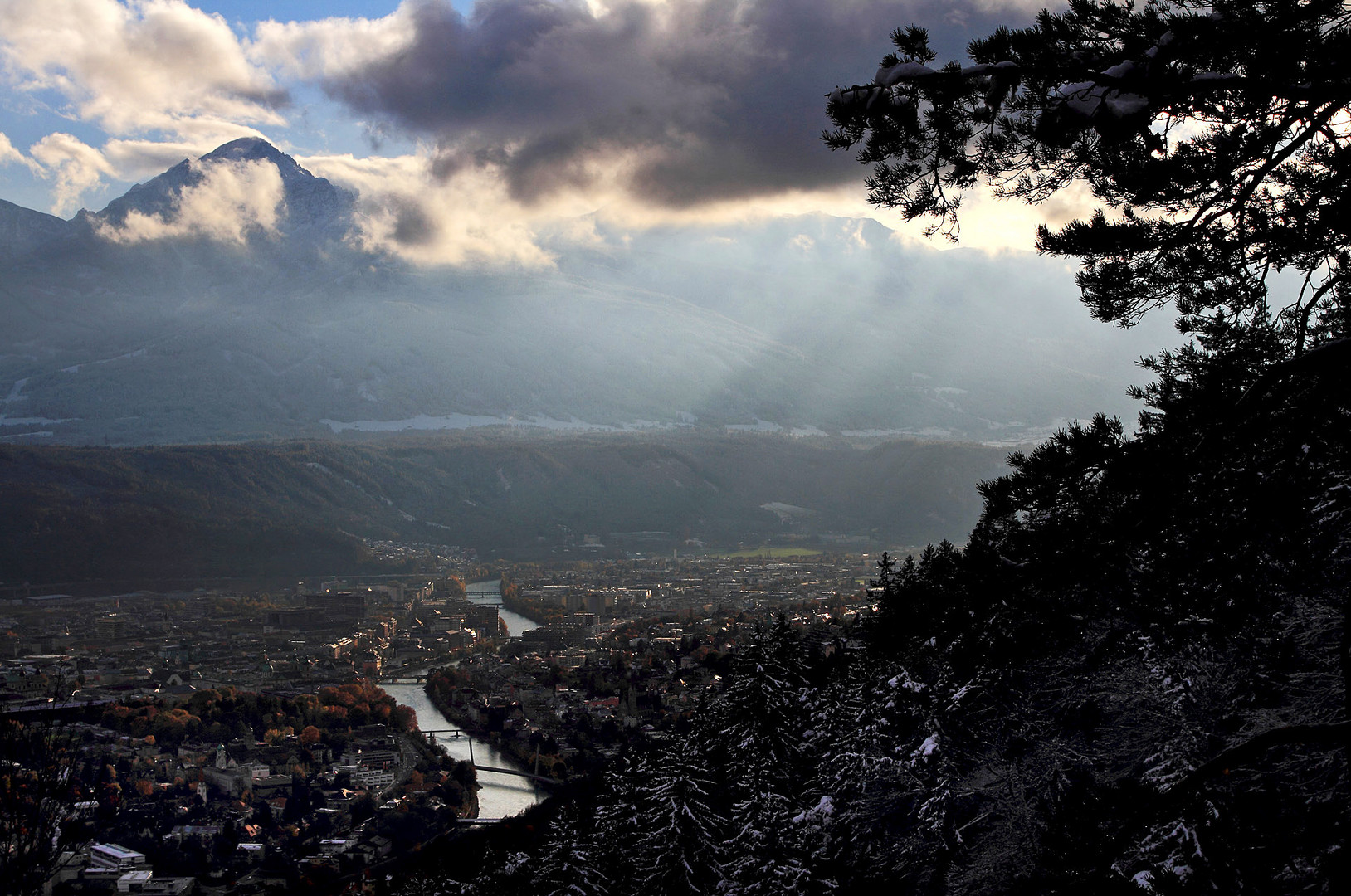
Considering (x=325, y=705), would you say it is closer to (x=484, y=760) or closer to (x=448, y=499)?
(x=484, y=760)

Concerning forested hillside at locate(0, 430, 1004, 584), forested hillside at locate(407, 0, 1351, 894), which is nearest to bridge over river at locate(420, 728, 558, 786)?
forested hillside at locate(407, 0, 1351, 894)

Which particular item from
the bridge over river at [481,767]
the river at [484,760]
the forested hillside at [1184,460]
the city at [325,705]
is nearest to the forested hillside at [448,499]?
the city at [325,705]

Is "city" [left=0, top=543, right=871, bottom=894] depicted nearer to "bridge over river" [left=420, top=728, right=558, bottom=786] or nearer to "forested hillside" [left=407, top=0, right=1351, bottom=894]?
"bridge over river" [left=420, top=728, right=558, bottom=786]

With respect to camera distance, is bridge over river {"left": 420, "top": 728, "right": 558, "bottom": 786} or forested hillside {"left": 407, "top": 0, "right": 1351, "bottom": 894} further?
bridge over river {"left": 420, "top": 728, "right": 558, "bottom": 786}

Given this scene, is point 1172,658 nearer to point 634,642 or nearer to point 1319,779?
point 1319,779

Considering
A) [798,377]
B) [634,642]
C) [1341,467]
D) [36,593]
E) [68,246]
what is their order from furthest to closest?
[68,246]
[798,377]
[36,593]
[634,642]
[1341,467]

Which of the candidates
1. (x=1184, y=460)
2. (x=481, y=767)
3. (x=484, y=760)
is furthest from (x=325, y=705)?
(x=1184, y=460)

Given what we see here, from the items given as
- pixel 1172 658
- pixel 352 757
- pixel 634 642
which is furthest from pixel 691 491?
pixel 1172 658

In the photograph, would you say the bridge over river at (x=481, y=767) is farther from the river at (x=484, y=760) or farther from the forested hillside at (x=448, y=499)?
the forested hillside at (x=448, y=499)
